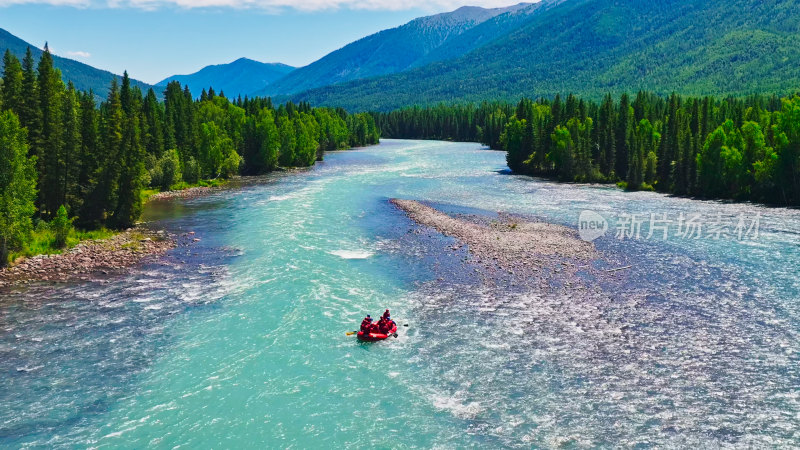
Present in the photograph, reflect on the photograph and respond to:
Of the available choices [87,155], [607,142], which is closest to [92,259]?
[87,155]

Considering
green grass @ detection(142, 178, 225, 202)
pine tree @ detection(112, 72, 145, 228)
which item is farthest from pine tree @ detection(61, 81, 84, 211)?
green grass @ detection(142, 178, 225, 202)

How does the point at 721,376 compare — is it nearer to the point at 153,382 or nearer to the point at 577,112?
the point at 153,382

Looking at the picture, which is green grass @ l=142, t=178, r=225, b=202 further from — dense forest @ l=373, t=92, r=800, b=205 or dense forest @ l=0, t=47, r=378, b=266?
dense forest @ l=373, t=92, r=800, b=205

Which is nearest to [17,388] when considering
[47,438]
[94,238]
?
[47,438]

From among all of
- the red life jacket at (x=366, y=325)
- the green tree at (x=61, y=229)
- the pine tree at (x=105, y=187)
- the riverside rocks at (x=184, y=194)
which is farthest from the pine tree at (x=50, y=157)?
the red life jacket at (x=366, y=325)

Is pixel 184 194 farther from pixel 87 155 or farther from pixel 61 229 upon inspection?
pixel 61 229

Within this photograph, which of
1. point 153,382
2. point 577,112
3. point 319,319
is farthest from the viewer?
point 577,112
